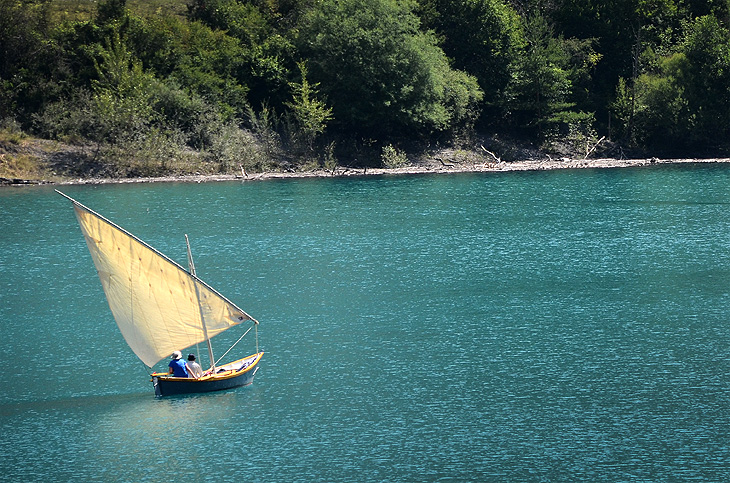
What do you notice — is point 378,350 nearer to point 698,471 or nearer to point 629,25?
point 698,471

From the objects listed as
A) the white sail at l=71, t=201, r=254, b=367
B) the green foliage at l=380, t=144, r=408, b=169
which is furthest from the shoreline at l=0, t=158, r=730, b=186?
the white sail at l=71, t=201, r=254, b=367

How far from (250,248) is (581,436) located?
3685 cm

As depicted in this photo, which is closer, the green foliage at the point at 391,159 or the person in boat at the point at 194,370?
the person in boat at the point at 194,370

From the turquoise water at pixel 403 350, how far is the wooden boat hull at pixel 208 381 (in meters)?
0.49

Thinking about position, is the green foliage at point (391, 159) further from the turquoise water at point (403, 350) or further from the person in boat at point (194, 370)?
the person in boat at point (194, 370)

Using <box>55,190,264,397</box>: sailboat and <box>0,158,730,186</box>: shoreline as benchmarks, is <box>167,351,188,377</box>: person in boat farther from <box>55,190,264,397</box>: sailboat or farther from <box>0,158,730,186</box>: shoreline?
<box>0,158,730,186</box>: shoreline

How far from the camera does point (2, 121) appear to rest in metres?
97.2

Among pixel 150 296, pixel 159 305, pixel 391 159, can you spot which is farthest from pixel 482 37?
pixel 150 296

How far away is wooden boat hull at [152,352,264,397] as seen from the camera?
35725 millimetres

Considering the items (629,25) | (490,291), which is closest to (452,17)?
(629,25)

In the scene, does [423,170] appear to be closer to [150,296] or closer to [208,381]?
[150,296]

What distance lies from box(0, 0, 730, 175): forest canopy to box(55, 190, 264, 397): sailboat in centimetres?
6355

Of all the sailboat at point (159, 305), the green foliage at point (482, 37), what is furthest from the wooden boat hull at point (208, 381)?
the green foliage at point (482, 37)

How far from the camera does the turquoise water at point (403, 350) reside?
30.7m
